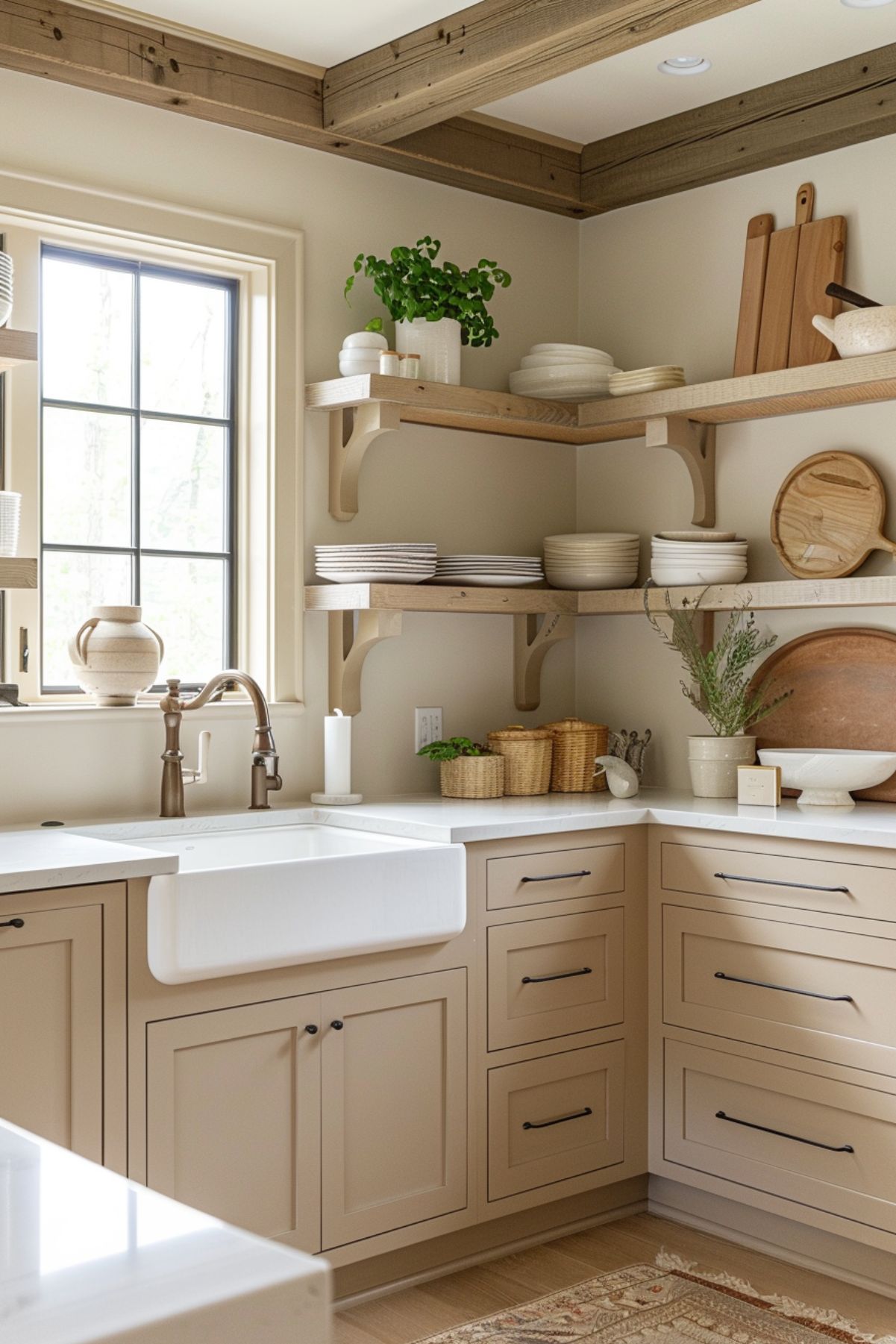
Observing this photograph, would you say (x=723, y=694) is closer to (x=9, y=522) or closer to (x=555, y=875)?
(x=555, y=875)

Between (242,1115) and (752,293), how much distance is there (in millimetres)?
2290

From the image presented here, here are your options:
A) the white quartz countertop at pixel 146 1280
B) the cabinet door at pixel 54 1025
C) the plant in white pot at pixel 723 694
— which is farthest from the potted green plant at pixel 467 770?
the white quartz countertop at pixel 146 1280

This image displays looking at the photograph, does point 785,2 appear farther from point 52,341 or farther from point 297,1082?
point 297,1082

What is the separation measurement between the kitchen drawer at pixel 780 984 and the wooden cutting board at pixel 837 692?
0.53 m

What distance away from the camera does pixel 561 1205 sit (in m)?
2.98

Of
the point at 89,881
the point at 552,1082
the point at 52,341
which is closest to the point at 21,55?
the point at 52,341

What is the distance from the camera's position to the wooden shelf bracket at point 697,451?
3.41m

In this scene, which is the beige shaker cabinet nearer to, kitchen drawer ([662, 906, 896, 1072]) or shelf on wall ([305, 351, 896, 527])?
kitchen drawer ([662, 906, 896, 1072])

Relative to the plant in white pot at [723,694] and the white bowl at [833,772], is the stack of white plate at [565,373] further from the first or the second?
the white bowl at [833,772]

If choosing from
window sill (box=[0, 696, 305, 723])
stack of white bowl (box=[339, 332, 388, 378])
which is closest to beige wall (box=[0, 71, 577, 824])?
window sill (box=[0, 696, 305, 723])

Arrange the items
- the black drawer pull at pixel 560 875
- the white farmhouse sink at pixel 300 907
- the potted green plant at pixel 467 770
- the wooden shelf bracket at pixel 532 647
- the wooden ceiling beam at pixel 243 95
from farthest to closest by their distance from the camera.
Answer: the wooden shelf bracket at pixel 532 647 < the potted green plant at pixel 467 770 < the black drawer pull at pixel 560 875 < the wooden ceiling beam at pixel 243 95 < the white farmhouse sink at pixel 300 907

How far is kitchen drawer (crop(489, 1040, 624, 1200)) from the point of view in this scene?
283cm

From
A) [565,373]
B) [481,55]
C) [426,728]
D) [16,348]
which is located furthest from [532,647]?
[16,348]

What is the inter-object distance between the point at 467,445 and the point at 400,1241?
77.6 inches
